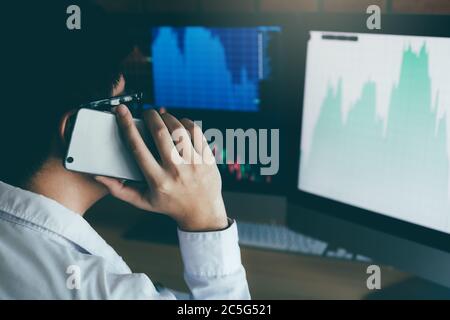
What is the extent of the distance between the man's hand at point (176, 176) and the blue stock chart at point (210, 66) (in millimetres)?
A: 350

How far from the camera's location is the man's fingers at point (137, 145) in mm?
757

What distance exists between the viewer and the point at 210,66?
114 centimetres

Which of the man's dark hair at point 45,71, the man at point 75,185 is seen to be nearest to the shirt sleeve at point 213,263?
the man at point 75,185

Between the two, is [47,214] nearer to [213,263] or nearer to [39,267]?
[39,267]

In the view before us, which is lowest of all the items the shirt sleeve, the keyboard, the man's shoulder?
the keyboard

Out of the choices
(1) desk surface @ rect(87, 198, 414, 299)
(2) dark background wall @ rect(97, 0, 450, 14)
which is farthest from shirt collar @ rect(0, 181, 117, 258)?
(2) dark background wall @ rect(97, 0, 450, 14)

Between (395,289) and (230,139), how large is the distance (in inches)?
16.5

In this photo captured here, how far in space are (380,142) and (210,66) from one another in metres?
0.39

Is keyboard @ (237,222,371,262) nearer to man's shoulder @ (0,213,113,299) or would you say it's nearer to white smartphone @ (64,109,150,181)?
white smartphone @ (64,109,150,181)

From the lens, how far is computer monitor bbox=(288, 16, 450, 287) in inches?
32.9

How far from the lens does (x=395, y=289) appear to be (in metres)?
1.00

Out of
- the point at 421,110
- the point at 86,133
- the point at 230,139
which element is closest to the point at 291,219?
the point at 230,139

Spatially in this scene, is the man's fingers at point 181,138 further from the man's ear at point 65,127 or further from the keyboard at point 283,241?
the keyboard at point 283,241
